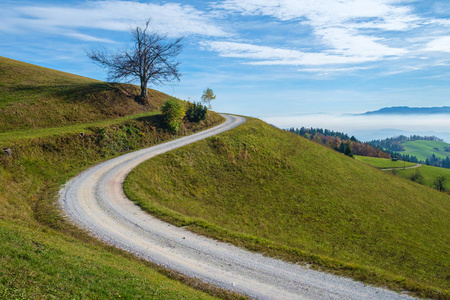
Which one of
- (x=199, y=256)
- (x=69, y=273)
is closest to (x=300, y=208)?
(x=199, y=256)

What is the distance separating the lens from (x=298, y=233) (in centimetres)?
2444

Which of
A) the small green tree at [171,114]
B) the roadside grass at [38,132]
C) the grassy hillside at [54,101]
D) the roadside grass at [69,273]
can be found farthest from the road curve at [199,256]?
the small green tree at [171,114]

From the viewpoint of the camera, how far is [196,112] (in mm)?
50219

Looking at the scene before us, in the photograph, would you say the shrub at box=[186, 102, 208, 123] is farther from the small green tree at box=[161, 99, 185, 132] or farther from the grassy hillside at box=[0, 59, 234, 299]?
the grassy hillside at box=[0, 59, 234, 299]

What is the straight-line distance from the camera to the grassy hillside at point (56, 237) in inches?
348

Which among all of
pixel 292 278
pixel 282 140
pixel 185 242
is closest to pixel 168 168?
pixel 185 242

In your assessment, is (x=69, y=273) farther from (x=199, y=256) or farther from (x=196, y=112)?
(x=196, y=112)

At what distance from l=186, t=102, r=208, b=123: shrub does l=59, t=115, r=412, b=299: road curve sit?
97.6 feet

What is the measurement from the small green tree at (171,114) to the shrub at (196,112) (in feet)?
Answer: 20.3

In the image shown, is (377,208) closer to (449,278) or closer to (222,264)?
(449,278)

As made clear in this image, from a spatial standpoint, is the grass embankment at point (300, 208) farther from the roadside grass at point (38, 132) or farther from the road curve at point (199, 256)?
the roadside grass at point (38, 132)

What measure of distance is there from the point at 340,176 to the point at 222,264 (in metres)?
35.5

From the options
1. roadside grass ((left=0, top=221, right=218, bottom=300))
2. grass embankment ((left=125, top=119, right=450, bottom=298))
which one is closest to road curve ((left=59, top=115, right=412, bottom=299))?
grass embankment ((left=125, top=119, right=450, bottom=298))

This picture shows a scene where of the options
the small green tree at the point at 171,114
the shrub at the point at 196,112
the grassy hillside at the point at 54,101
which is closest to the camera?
the grassy hillside at the point at 54,101
